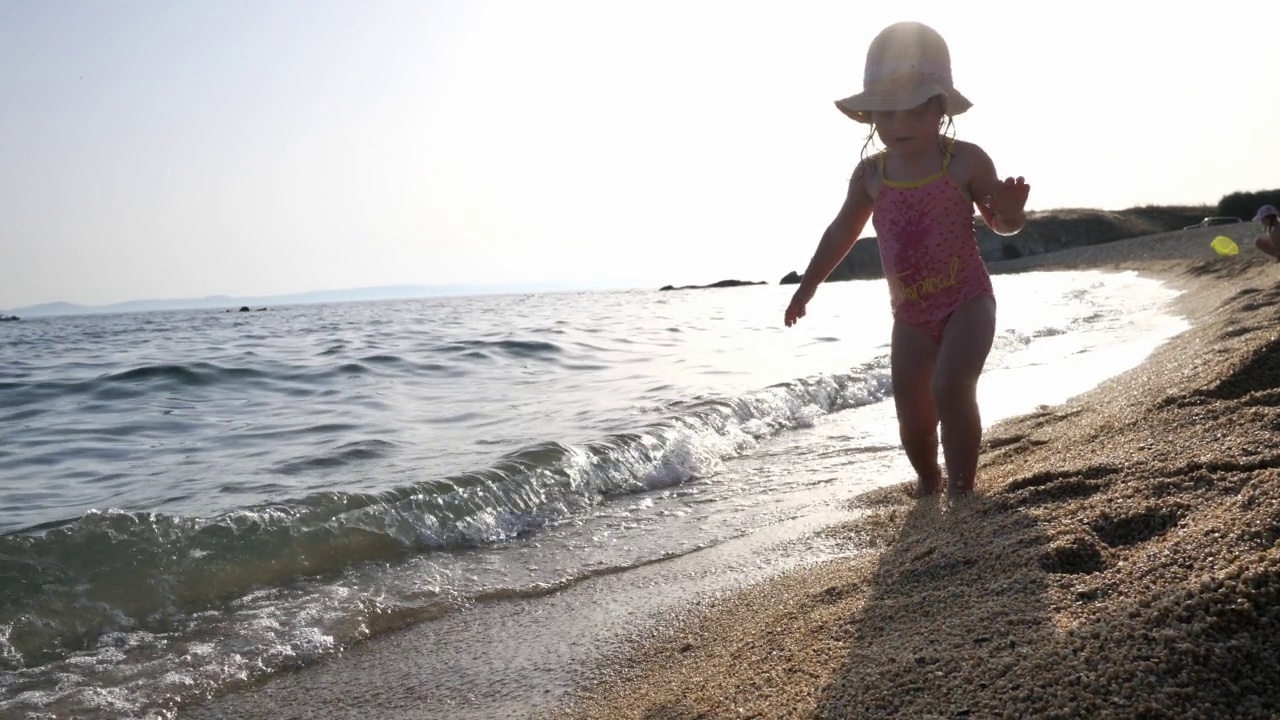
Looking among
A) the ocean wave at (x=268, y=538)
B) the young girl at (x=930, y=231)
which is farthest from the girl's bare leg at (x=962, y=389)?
the ocean wave at (x=268, y=538)

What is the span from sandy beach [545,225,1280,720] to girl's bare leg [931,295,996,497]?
0.10 metres

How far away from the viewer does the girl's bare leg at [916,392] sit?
11.0ft

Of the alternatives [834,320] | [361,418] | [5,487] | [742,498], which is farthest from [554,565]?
[834,320]

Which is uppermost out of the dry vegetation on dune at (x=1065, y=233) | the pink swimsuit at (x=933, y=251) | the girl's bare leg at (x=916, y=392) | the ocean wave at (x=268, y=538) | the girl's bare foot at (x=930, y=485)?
the dry vegetation on dune at (x=1065, y=233)

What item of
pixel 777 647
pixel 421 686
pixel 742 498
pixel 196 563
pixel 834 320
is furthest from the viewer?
pixel 834 320

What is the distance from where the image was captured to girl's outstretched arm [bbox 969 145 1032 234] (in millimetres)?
3100

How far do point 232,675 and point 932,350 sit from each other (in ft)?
7.83

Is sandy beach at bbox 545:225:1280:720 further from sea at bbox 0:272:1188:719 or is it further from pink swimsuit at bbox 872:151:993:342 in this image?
pink swimsuit at bbox 872:151:993:342

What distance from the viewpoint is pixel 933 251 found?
332 cm

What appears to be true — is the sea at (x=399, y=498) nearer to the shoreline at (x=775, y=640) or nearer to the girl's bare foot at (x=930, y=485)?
the shoreline at (x=775, y=640)

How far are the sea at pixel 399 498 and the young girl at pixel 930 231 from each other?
565 millimetres

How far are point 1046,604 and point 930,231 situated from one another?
1.79 metres

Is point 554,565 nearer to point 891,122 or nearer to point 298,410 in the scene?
point 891,122

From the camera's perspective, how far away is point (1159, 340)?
25.4 feet
